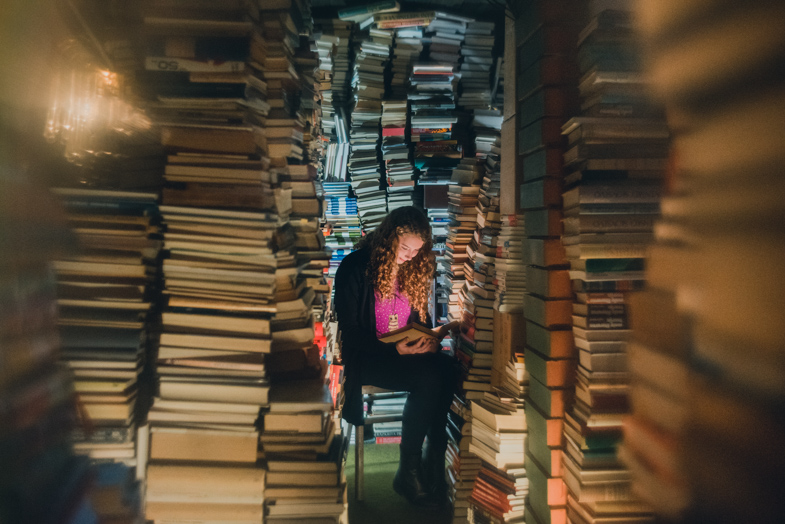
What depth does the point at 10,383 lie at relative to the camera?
92 cm

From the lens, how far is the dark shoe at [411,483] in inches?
84.2

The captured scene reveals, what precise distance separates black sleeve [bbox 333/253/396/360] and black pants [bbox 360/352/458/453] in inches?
2.6

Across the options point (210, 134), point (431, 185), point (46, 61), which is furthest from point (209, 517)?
point (431, 185)

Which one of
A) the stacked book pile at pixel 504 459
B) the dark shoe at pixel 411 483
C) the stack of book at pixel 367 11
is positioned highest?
the stack of book at pixel 367 11

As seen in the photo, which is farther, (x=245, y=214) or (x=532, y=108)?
(x=532, y=108)

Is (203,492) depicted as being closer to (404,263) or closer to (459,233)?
(404,263)

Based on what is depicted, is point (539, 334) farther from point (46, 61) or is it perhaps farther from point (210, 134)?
point (46, 61)

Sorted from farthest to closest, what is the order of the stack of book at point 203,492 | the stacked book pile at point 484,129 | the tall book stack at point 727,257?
the stacked book pile at point 484,129
the stack of book at point 203,492
the tall book stack at point 727,257

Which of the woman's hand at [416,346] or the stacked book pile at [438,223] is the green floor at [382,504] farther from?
the stacked book pile at [438,223]

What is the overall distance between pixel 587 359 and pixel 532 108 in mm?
799

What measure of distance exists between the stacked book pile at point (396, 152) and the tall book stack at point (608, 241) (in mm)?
1973

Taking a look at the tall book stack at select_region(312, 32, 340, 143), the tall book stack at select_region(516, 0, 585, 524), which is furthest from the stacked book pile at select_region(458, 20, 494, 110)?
the tall book stack at select_region(516, 0, 585, 524)

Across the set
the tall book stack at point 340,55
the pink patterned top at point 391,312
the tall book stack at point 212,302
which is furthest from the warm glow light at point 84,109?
the tall book stack at point 340,55

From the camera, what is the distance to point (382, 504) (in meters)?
2.16
